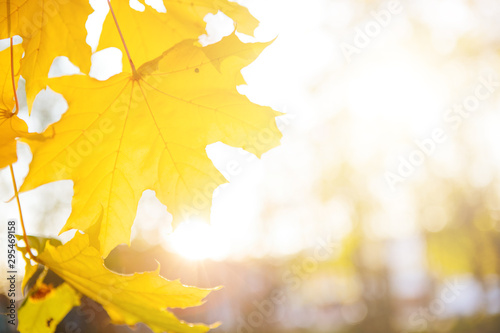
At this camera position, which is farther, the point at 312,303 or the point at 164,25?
the point at 312,303

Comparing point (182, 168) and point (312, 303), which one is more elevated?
point (182, 168)

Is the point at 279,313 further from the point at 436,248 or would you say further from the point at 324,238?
the point at 436,248

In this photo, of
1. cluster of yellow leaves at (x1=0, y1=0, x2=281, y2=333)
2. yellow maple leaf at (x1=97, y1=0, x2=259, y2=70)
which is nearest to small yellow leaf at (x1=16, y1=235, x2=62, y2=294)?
cluster of yellow leaves at (x1=0, y1=0, x2=281, y2=333)

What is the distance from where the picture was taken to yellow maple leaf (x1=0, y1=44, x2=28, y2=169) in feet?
1.80

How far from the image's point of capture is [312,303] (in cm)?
2152

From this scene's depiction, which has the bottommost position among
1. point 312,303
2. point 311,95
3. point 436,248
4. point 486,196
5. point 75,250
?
point 312,303

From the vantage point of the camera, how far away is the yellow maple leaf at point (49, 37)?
1.97 ft

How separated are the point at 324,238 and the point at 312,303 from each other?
1101 cm

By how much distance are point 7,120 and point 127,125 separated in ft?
0.53

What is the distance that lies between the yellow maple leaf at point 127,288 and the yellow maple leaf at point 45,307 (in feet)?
0.27

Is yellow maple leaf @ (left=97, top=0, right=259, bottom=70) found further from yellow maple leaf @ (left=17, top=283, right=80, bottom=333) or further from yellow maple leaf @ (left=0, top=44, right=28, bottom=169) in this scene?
yellow maple leaf @ (left=17, top=283, right=80, bottom=333)

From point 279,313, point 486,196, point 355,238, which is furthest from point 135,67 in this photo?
point 279,313

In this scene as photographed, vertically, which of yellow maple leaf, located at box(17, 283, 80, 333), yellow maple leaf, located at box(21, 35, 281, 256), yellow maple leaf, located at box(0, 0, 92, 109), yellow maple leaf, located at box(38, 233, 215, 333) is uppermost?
yellow maple leaf, located at box(0, 0, 92, 109)

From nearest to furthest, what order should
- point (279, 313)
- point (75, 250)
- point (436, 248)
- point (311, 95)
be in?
point (75, 250) < point (311, 95) < point (279, 313) < point (436, 248)
